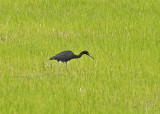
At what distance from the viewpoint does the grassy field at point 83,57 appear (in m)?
10.3

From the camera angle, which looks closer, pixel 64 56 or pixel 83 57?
pixel 64 56

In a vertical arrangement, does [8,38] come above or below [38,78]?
above

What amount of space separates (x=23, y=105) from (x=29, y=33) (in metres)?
7.19

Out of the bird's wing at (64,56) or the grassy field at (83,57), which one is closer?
the grassy field at (83,57)

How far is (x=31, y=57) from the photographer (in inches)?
558

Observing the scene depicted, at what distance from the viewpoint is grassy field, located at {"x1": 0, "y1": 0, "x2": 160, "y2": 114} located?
406 inches

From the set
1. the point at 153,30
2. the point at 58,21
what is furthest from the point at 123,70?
the point at 58,21

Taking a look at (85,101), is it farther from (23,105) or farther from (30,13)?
(30,13)

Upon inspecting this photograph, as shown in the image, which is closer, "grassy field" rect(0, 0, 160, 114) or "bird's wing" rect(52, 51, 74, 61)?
"grassy field" rect(0, 0, 160, 114)

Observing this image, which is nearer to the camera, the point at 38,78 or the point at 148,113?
the point at 148,113

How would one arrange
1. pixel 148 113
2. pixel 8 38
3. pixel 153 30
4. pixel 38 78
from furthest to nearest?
pixel 153 30, pixel 8 38, pixel 38 78, pixel 148 113

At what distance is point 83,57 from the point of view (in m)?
14.2

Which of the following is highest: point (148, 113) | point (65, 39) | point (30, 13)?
point (30, 13)

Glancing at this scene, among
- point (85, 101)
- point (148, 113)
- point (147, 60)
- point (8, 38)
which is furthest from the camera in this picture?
point (8, 38)
